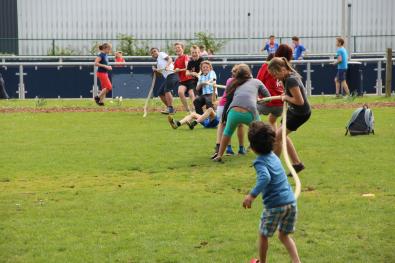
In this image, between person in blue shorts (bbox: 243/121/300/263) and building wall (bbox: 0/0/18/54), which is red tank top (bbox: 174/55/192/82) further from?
building wall (bbox: 0/0/18/54)

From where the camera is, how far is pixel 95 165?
13547mm

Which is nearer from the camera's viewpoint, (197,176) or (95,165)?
(197,176)

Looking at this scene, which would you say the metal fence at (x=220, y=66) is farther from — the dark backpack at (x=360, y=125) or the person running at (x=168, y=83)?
the dark backpack at (x=360, y=125)

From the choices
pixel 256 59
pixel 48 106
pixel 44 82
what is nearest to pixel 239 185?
pixel 48 106

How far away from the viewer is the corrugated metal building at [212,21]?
35.2 m

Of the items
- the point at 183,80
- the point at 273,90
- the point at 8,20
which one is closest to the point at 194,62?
the point at 183,80

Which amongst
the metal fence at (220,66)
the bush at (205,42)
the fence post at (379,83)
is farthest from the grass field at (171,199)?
the bush at (205,42)

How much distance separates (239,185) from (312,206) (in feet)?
5.46

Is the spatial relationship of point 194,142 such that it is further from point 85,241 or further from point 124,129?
point 85,241

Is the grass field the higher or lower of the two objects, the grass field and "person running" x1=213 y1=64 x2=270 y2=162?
the lower

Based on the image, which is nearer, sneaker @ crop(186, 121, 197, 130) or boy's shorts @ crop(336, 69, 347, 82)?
sneaker @ crop(186, 121, 197, 130)

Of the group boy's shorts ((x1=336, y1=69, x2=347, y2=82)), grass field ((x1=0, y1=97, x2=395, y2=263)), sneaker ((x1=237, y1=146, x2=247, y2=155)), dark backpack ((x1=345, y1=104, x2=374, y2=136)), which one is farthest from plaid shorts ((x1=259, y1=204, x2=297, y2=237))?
boy's shorts ((x1=336, y1=69, x2=347, y2=82))

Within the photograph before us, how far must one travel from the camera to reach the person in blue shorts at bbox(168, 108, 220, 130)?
17.5 metres

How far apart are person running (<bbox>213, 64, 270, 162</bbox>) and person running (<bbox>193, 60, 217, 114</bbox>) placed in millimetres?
4413
